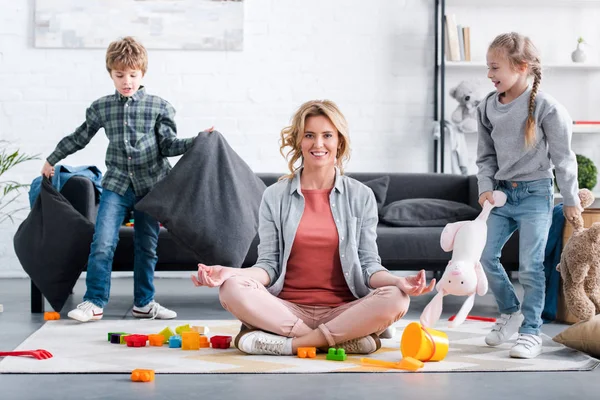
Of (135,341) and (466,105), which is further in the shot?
(466,105)

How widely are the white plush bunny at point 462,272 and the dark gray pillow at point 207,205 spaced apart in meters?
1.08

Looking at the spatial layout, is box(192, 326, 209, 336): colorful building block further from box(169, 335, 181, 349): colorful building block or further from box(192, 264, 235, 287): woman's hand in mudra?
box(192, 264, 235, 287): woman's hand in mudra

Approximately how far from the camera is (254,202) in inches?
143

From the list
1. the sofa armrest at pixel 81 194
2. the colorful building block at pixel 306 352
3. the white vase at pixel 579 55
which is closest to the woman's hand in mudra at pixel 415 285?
the colorful building block at pixel 306 352

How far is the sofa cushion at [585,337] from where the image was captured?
2629 millimetres

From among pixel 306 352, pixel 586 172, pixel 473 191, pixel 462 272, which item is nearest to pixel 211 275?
pixel 306 352

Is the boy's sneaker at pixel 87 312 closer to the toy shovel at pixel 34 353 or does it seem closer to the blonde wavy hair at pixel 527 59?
the toy shovel at pixel 34 353

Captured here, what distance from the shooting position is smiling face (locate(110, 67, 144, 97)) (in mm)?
3326

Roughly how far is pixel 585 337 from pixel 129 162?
5.89 feet

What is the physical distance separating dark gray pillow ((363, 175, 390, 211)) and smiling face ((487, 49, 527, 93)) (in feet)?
5.01

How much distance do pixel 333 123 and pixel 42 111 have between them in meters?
2.73

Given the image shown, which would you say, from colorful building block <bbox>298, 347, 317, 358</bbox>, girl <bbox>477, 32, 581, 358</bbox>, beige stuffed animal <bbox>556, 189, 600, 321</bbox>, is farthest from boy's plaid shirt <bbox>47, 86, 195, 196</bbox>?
beige stuffed animal <bbox>556, 189, 600, 321</bbox>

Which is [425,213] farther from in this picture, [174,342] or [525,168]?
[174,342]

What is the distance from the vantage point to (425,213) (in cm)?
397
